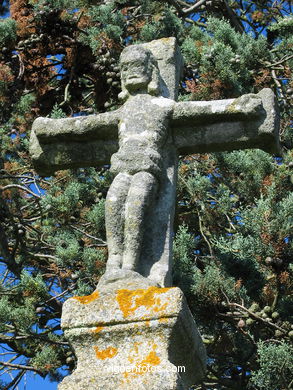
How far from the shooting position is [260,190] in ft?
25.6

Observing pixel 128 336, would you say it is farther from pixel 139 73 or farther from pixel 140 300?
pixel 139 73

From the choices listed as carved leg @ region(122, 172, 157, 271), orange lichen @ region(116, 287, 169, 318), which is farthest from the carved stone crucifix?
orange lichen @ region(116, 287, 169, 318)

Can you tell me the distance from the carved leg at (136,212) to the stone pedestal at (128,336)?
23 centimetres

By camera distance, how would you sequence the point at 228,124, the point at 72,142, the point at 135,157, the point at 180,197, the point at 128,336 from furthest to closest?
the point at 180,197 → the point at 72,142 → the point at 228,124 → the point at 135,157 → the point at 128,336

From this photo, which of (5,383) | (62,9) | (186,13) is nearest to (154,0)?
(186,13)

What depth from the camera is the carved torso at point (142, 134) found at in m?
4.77

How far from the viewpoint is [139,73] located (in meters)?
5.16

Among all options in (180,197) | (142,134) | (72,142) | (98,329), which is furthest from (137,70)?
(180,197)

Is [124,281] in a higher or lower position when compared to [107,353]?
higher

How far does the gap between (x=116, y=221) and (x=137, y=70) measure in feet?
3.54

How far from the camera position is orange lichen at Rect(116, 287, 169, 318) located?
4117 mm

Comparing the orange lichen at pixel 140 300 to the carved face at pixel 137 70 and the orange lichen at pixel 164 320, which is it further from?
the carved face at pixel 137 70

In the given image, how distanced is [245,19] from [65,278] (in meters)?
4.35

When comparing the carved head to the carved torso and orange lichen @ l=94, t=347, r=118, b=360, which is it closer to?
the carved torso
